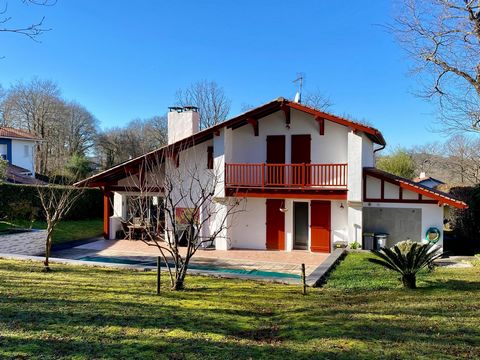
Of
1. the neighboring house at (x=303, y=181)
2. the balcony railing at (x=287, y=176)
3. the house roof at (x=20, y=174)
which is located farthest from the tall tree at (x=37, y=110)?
the balcony railing at (x=287, y=176)

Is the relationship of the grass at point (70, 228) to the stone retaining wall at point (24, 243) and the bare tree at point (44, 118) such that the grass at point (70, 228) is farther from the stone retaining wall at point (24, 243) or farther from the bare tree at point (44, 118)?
the bare tree at point (44, 118)

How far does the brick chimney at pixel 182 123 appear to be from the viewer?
1920cm

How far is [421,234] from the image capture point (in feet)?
46.5

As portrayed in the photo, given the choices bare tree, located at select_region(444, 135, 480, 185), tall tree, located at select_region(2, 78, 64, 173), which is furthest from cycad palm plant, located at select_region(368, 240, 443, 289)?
tall tree, located at select_region(2, 78, 64, 173)

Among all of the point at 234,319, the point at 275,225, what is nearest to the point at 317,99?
the point at 275,225

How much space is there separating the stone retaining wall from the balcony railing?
8.19 metres

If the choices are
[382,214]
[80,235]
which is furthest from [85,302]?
[80,235]

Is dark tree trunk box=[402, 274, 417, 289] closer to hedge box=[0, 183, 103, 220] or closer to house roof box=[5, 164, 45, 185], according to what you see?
hedge box=[0, 183, 103, 220]

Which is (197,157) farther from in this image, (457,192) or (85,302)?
(457,192)

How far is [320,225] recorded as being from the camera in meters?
15.5

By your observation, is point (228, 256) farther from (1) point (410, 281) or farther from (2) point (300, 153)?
(1) point (410, 281)

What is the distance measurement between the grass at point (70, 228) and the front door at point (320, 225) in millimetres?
11520

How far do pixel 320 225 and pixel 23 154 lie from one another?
3335 centimetres

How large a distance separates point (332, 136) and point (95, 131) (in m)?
42.1
